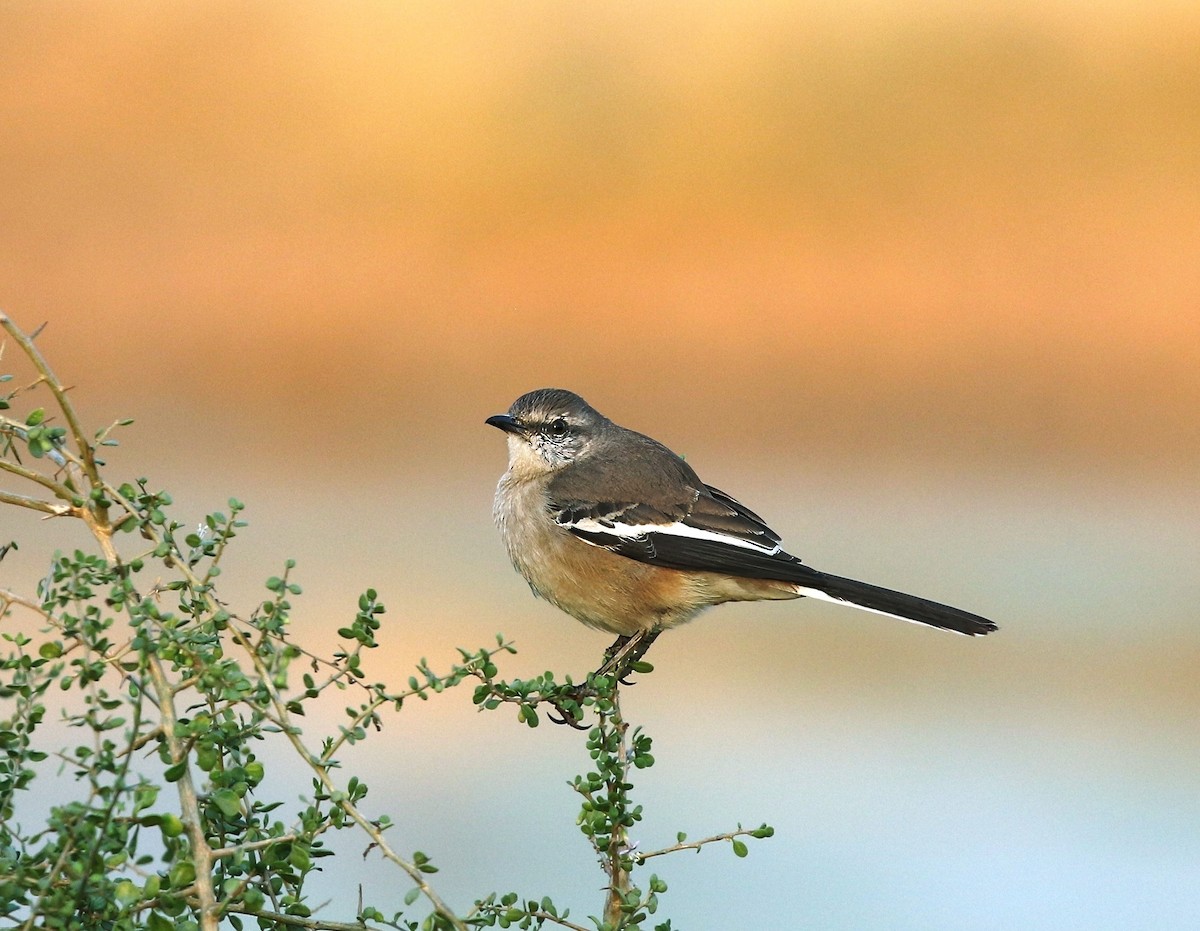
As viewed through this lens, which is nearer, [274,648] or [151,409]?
[274,648]

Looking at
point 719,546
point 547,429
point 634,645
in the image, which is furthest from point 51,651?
point 547,429

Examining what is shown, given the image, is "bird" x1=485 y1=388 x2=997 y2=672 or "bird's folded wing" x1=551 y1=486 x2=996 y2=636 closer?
"bird's folded wing" x1=551 y1=486 x2=996 y2=636

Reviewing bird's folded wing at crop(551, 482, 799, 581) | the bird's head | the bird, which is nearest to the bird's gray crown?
the bird's head

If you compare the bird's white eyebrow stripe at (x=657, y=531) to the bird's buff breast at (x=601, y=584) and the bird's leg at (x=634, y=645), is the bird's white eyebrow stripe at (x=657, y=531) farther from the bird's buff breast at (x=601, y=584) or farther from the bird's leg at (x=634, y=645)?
the bird's leg at (x=634, y=645)

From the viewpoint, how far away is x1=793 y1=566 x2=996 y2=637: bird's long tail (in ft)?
13.3

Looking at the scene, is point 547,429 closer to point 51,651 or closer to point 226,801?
point 51,651

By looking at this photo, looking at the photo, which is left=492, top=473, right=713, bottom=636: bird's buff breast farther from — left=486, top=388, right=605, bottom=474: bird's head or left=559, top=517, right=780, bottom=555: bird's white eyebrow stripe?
left=486, top=388, right=605, bottom=474: bird's head

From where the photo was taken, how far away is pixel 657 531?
15.5ft

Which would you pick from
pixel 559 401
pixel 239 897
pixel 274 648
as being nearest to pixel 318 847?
pixel 239 897

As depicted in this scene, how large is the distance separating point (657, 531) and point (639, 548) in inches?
4.7

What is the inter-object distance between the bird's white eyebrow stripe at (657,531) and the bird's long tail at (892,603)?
10.7 inches

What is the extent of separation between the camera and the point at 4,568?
1069cm

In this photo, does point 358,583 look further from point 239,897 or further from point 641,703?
point 239,897

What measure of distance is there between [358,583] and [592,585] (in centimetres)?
654
